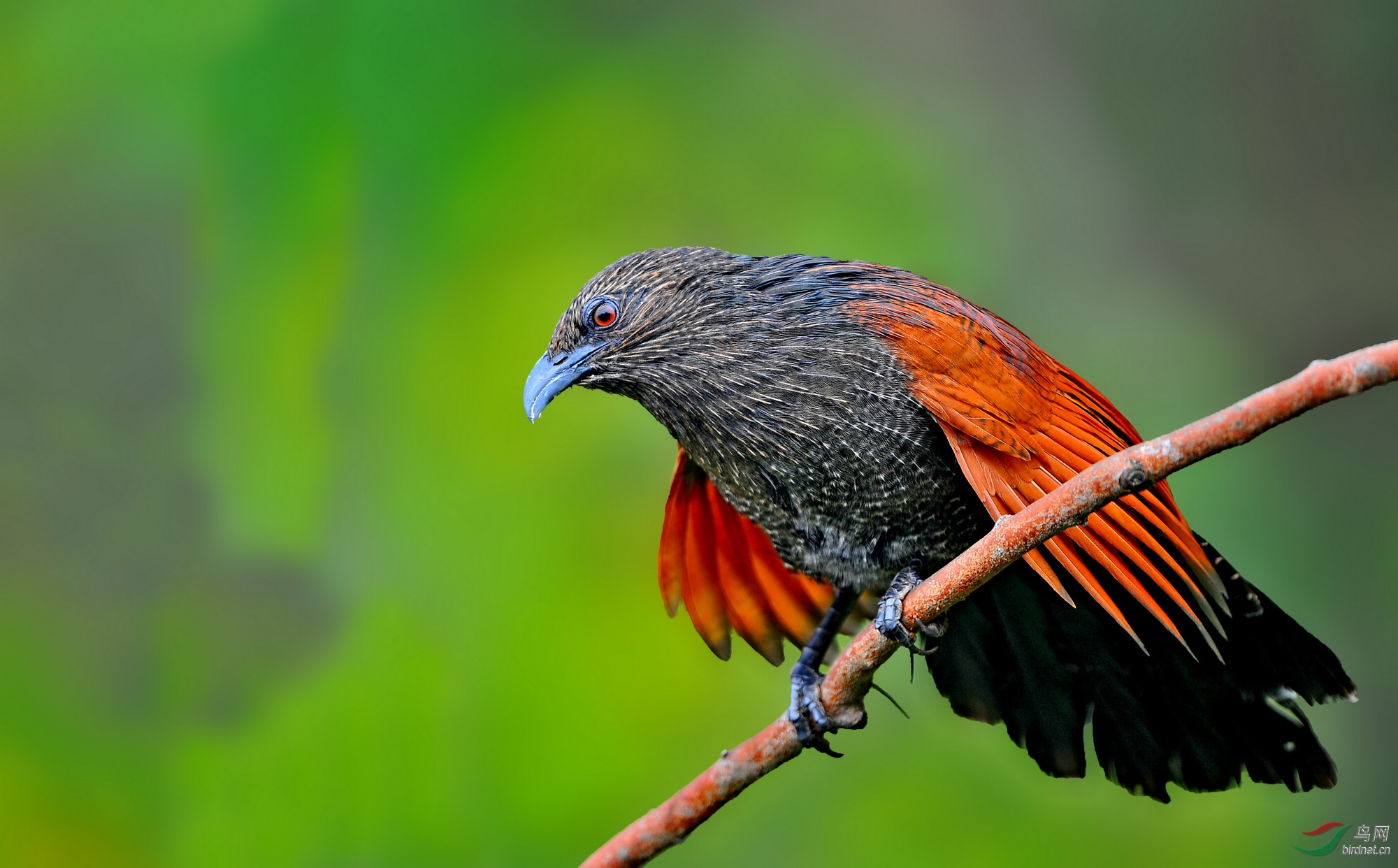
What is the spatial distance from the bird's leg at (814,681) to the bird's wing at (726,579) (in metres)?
0.06

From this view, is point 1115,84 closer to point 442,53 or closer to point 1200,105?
point 1200,105

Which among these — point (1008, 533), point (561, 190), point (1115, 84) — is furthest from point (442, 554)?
point (1115, 84)

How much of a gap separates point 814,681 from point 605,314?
712 mm

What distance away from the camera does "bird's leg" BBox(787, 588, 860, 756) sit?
1744 millimetres

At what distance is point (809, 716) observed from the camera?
1770mm

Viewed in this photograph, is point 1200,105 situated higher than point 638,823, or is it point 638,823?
point 1200,105

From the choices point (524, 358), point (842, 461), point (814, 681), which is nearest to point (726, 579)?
point (814, 681)

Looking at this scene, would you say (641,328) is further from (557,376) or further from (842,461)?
(842,461)

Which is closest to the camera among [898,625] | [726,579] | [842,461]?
[898,625]

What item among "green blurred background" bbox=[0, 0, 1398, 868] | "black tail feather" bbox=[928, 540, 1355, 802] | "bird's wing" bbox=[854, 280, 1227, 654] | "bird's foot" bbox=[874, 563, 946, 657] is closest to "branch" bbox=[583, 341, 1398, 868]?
"bird's foot" bbox=[874, 563, 946, 657]

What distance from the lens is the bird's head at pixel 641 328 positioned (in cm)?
168

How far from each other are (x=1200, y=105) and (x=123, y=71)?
2.76 metres

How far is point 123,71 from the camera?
2.83 metres

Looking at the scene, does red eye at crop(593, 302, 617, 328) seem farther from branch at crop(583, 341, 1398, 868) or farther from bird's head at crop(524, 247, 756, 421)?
branch at crop(583, 341, 1398, 868)
